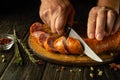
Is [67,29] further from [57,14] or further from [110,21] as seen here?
[110,21]

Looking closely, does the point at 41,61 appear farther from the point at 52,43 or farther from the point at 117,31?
the point at 117,31

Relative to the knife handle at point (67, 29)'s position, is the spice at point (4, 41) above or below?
below

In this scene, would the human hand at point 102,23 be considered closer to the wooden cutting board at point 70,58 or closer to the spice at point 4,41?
A: the wooden cutting board at point 70,58

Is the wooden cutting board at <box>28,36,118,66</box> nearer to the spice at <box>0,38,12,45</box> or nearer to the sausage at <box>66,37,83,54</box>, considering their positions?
the sausage at <box>66,37,83,54</box>

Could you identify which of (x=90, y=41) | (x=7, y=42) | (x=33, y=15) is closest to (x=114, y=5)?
(x=90, y=41)

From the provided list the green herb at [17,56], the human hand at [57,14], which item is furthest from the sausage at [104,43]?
the green herb at [17,56]
